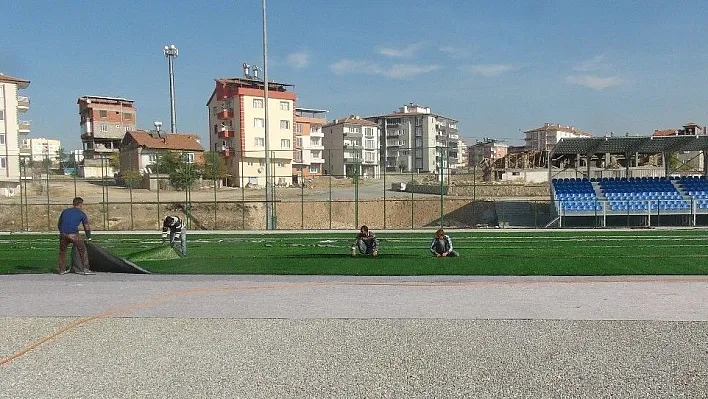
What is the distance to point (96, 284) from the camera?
12492 mm

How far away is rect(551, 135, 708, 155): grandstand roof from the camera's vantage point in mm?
33344

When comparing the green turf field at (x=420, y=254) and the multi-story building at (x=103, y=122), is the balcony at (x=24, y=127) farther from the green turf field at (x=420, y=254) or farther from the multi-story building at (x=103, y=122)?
the green turf field at (x=420, y=254)

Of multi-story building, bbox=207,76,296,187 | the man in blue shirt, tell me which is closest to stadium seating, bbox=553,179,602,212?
the man in blue shirt

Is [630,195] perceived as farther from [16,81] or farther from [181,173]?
[16,81]

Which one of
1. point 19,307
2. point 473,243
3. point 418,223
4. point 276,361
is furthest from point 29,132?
point 276,361

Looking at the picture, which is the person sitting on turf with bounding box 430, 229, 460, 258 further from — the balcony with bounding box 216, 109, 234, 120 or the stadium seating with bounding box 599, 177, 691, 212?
the balcony with bounding box 216, 109, 234, 120

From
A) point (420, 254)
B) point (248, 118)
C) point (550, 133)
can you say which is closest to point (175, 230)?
point (420, 254)

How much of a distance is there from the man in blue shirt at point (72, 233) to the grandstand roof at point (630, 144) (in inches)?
1072

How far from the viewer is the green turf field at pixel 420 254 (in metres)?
14.3

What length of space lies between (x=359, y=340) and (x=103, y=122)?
319ft

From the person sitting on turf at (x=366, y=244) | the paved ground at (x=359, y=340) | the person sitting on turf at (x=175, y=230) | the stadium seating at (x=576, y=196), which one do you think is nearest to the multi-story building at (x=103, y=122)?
the stadium seating at (x=576, y=196)

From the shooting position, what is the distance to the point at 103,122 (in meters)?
95.8

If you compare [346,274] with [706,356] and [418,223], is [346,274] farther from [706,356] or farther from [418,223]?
[418,223]

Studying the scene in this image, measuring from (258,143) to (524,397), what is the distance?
225 ft
